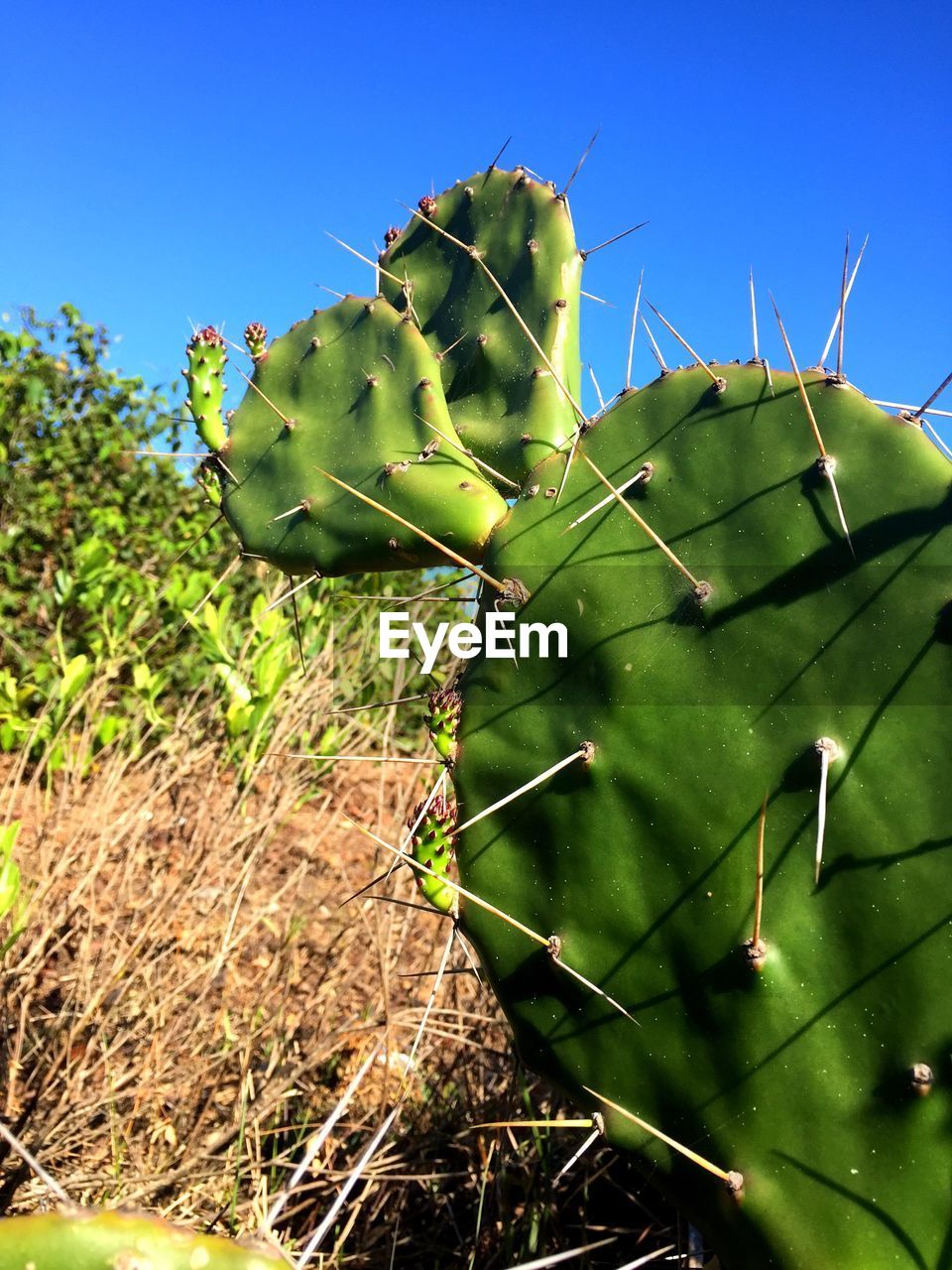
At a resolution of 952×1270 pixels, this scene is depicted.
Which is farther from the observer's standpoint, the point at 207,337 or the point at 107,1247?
the point at 207,337

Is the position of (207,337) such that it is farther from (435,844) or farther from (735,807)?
(735,807)

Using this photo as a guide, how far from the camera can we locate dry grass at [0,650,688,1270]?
5.21 feet

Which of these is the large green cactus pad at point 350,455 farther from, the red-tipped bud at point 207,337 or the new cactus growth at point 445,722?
the new cactus growth at point 445,722

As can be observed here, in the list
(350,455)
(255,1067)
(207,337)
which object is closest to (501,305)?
(350,455)

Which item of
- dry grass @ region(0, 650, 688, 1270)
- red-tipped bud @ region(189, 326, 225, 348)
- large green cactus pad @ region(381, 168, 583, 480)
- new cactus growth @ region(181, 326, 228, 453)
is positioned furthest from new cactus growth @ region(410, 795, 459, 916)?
red-tipped bud @ region(189, 326, 225, 348)

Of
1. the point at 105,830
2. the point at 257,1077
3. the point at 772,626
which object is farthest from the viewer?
the point at 105,830

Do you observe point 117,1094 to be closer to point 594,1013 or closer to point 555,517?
point 594,1013

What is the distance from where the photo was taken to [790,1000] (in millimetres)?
931

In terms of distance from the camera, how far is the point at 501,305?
6.16ft

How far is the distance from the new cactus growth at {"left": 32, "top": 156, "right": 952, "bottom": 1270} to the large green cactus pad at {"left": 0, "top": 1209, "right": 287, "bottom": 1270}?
0.46 m

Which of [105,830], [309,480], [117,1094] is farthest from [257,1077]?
[309,480]

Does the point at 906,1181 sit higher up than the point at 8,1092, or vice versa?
the point at 906,1181

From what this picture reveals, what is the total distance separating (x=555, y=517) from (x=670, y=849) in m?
0.39

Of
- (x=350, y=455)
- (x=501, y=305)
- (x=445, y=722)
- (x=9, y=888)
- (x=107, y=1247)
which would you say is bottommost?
(x=107, y=1247)
